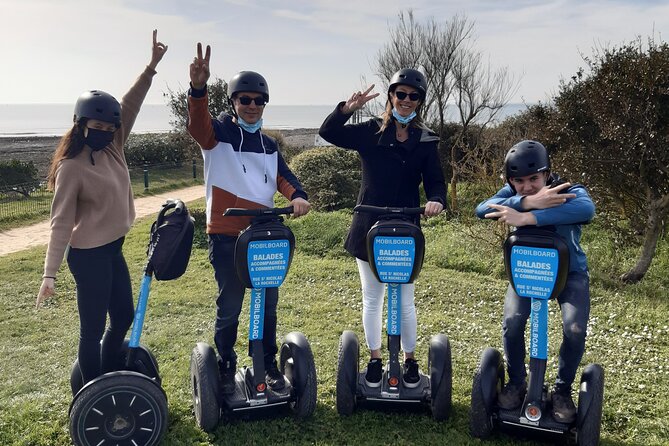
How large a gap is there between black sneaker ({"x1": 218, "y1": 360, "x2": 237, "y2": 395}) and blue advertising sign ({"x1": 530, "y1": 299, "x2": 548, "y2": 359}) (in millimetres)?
1669

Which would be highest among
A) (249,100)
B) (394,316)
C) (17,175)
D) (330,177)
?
(249,100)

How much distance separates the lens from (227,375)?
10.4 feet

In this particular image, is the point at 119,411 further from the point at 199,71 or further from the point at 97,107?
the point at 199,71

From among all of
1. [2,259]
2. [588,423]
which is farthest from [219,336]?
[2,259]

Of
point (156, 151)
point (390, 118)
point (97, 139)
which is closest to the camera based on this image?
point (97, 139)

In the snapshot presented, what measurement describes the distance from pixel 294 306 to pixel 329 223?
3.57 m

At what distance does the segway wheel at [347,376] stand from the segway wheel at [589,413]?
3.90 ft

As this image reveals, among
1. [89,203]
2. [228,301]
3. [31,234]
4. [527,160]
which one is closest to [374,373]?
[228,301]

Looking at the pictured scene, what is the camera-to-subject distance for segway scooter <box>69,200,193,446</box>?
2660 mm

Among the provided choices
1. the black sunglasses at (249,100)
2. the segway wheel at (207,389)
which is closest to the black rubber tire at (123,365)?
the segway wheel at (207,389)

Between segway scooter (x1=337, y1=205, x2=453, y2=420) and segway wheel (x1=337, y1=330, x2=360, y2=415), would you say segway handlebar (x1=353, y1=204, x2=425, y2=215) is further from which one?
segway wheel (x1=337, y1=330, x2=360, y2=415)

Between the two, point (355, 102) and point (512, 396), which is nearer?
point (512, 396)

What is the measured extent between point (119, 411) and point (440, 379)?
5.62 feet

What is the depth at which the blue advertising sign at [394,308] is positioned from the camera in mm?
3016
